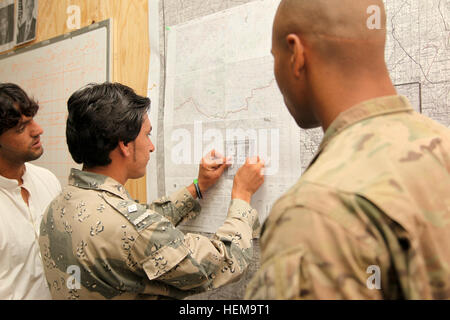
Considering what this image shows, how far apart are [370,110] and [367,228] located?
18 centimetres

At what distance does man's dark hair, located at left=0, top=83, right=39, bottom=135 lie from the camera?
43.6 inches

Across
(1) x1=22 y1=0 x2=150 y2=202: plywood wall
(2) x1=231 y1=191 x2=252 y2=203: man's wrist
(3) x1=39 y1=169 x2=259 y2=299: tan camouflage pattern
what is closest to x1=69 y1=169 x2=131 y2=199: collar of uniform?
(3) x1=39 y1=169 x2=259 y2=299: tan camouflage pattern

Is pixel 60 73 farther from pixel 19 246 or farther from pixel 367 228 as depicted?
pixel 367 228

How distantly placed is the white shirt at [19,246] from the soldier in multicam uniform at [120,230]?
19 centimetres

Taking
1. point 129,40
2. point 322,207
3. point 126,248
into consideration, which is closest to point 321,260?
point 322,207

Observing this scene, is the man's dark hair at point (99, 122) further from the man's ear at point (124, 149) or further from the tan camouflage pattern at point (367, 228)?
the tan camouflage pattern at point (367, 228)

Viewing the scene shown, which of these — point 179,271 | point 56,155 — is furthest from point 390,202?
point 56,155

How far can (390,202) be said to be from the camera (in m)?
0.38

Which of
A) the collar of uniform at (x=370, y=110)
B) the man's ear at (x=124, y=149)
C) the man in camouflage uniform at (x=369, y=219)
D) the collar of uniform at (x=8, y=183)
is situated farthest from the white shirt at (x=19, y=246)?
the collar of uniform at (x=370, y=110)

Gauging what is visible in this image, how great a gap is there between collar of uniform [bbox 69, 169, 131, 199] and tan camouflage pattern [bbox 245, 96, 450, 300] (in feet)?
1.93

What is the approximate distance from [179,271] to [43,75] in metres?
1.41

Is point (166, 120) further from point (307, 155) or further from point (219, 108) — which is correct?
point (307, 155)

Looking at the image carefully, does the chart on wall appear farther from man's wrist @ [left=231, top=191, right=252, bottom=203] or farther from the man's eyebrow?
man's wrist @ [left=231, top=191, right=252, bottom=203]

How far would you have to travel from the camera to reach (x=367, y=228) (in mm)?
384
